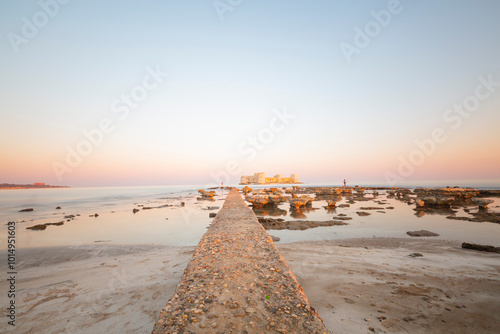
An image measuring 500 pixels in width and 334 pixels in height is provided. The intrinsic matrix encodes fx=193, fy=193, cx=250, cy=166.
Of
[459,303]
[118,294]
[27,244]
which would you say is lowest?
[27,244]

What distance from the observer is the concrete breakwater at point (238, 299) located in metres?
2.81

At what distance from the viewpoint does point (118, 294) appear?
17.3ft

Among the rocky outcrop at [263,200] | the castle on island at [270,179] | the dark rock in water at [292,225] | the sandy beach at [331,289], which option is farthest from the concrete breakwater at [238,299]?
the castle on island at [270,179]

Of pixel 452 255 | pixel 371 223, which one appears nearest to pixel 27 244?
pixel 452 255

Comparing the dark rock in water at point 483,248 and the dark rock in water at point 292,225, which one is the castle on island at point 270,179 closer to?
the dark rock in water at point 292,225

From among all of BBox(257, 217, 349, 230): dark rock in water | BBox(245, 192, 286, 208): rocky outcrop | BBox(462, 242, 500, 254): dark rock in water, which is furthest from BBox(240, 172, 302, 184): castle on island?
BBox(462, 242, 500, 254): dark rock in water

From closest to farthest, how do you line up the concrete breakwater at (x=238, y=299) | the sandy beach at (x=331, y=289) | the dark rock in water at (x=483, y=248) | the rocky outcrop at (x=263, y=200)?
1. the concrete breakwater at (x=238, y=299)
2. the sandy beach at (x=331, y=289)
3. the dark rock in water at (x=483, y=248)
4. the rocky outcrop at (x=263, y=200)

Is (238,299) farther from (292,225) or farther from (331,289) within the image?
(292,225)

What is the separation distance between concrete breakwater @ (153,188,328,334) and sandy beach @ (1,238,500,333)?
1.10 meters

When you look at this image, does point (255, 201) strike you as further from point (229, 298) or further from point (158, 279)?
point (229, 298)

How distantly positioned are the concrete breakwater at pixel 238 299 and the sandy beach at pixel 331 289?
3.60 ft

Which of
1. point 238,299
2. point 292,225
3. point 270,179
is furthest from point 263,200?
point 270,179

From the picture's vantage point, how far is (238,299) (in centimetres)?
349

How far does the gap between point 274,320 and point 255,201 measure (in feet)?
73.4
